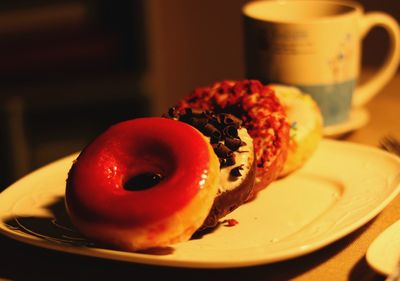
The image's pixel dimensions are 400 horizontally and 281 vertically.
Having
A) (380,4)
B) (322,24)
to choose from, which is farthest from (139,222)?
(380,4)

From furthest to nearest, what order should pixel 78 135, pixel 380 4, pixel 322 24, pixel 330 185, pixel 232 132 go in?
pixel 78 135, pixel 380 4, pixel 322 24, pixel 330 185, pixel 232 132

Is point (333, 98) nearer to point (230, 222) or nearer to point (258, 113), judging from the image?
point (258, 113)

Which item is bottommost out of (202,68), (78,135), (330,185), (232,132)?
(78,135)

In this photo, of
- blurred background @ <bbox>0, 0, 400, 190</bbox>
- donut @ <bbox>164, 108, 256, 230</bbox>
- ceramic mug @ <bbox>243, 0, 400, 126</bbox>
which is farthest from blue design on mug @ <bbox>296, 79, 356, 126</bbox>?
blurred background @ <bbox>0, 0, 400, 190</bbox>

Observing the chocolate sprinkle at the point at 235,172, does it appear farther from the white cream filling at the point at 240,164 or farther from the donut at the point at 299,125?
the donut at the point at 299,125

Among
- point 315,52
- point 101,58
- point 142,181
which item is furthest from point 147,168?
point 101,58

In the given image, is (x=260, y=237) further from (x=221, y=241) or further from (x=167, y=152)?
(x=167, y=152)
